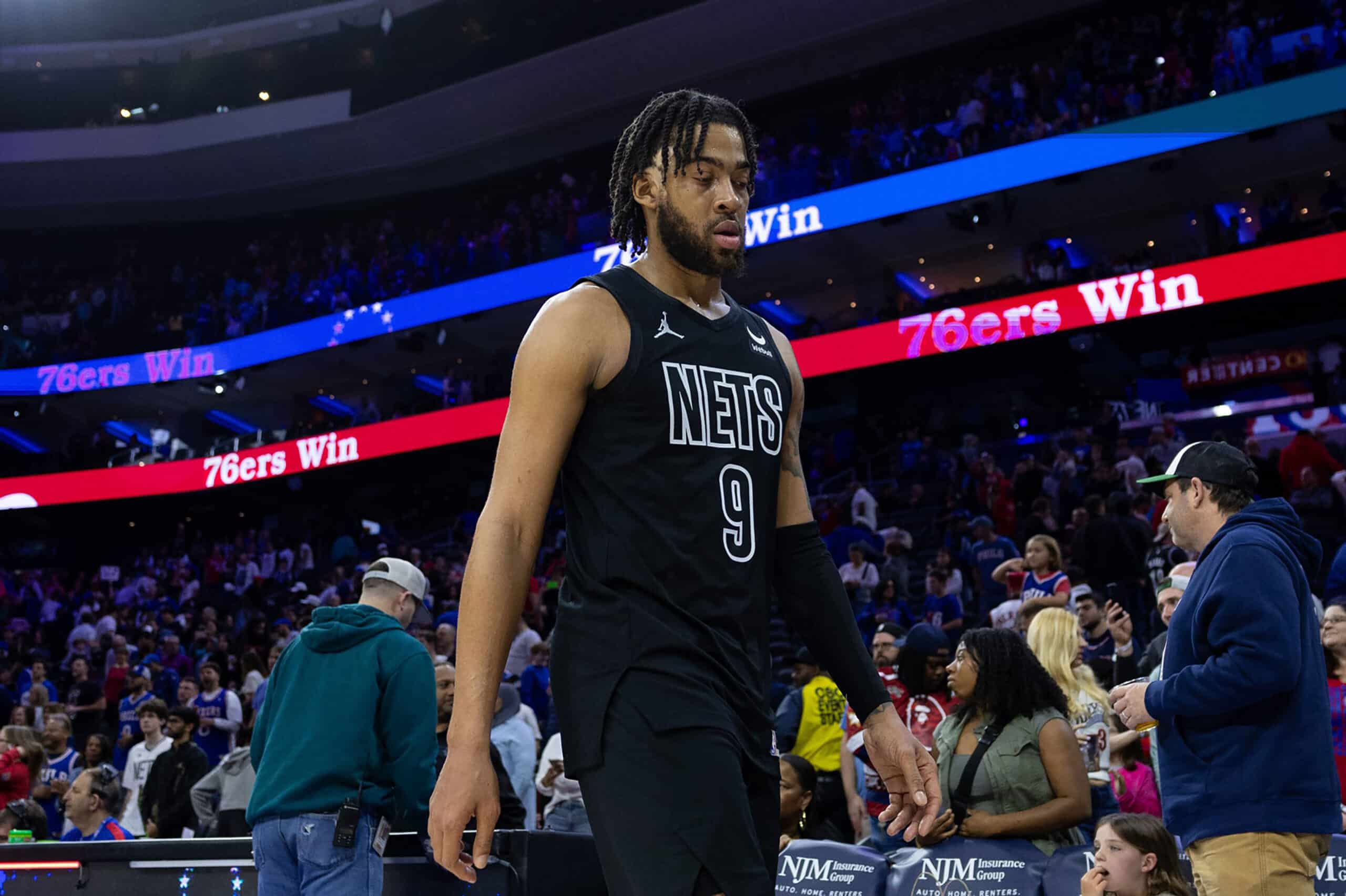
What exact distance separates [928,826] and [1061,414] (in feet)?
53.9

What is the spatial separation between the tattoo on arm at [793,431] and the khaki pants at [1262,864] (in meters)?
1.62

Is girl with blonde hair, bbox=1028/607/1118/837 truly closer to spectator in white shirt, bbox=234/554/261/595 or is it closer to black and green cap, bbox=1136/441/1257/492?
black and green cap, bbox=1136/441/1257/492

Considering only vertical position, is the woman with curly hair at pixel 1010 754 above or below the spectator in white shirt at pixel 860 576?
below

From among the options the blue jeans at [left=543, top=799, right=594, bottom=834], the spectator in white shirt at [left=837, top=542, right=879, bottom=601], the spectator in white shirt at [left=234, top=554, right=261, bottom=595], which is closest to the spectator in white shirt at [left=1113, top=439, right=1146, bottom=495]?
the spectator in white shirt at [left=837, top=542, right=879, bottom=601]

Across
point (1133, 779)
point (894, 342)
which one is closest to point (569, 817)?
point (1133, 779)

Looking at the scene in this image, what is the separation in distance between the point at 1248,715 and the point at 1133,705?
0.85ft

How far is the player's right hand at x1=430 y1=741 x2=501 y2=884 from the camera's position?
1606 mm

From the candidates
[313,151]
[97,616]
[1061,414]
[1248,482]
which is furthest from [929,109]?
[1248,482]

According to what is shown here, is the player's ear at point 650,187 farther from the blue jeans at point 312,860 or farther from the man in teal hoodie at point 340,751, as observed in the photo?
the blue jeans at point 312,860

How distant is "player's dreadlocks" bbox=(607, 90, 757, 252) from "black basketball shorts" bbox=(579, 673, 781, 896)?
850 mm

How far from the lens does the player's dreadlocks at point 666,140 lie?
6.64 feet

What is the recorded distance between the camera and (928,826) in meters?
1.96

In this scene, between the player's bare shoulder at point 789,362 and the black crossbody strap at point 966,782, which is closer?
the player's bare shoulder at point 789,362

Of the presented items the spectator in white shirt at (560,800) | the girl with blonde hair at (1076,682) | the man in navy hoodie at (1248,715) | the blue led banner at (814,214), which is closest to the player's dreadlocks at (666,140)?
the man in navy hoodie at (1248,715)
